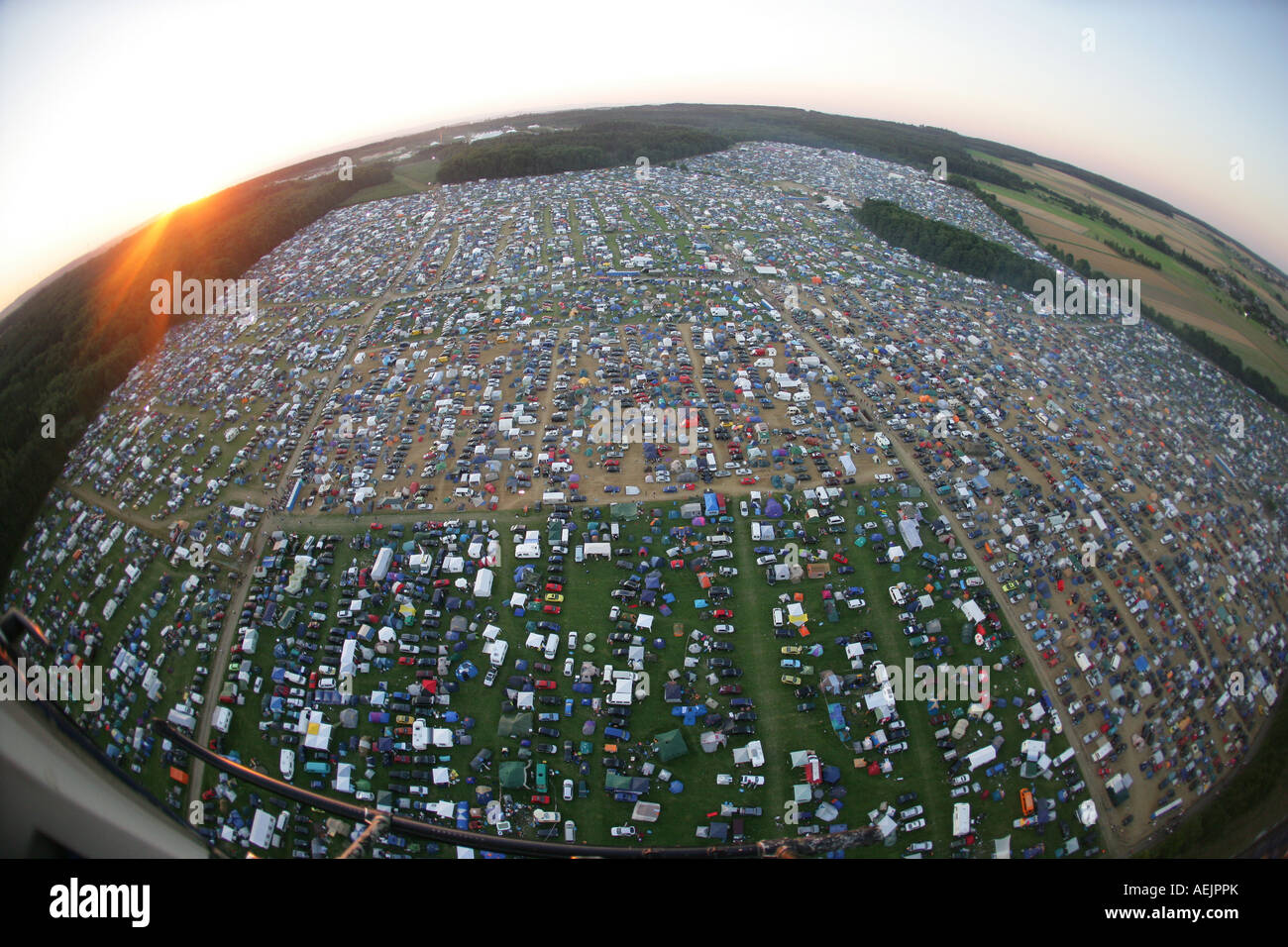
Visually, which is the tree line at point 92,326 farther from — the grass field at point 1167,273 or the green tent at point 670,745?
the grass field at point 1167,273

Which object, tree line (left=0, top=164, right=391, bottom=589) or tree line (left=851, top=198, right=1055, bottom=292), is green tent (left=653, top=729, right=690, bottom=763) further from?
tree line (left=851, top=198, right=1055, bottom=292)

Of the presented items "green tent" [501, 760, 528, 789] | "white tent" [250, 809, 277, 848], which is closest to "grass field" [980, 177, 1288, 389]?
"green tent" [501, 760, 528, 789]

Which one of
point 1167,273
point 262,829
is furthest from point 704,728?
point 1167,273

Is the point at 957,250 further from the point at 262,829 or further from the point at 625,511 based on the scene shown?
the point at 262,829

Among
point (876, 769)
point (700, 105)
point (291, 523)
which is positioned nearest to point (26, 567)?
point (291, 523)

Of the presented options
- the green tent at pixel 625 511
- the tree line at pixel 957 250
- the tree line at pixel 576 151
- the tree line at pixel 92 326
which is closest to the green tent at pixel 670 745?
the green tent at pixel 625 511
